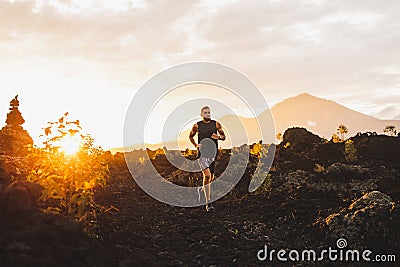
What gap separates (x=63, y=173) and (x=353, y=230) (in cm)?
569

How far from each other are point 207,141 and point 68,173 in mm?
4165

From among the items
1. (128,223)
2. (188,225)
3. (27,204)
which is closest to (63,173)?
(27,204)

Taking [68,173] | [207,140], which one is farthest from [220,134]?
[68,173]

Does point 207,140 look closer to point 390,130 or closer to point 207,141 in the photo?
point 207,141

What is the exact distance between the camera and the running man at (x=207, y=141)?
10656mm

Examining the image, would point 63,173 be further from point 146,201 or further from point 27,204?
point 146,201

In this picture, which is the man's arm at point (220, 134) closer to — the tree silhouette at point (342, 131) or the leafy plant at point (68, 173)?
the leafy plant at point (68, 173)

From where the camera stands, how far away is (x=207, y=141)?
35.1 ft

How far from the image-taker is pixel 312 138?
1532 cm

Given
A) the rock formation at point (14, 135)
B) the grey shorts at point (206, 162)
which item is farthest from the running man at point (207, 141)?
the rock formation at point (14, 135)

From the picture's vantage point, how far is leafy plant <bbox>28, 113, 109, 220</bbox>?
7.27 meters

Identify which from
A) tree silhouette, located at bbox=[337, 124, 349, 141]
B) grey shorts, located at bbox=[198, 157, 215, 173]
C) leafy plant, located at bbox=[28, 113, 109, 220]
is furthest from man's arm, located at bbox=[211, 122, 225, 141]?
tree silhouette, located at bbox=[337, 124, 349, 141]

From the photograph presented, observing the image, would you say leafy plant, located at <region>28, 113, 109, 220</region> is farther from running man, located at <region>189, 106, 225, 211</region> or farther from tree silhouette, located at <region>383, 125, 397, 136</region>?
tree silhouette, located at <region>383, 125, 397, 136</region>

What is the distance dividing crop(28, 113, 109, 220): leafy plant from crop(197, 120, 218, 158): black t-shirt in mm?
3103
